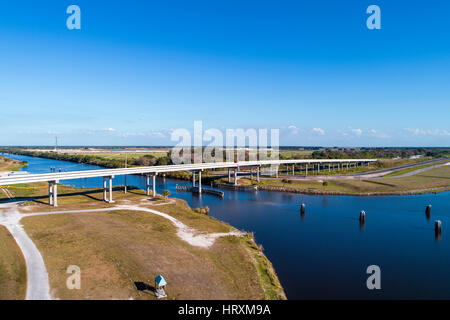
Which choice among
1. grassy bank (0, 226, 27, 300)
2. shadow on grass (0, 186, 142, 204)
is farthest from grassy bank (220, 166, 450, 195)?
grassy bank (0, 226, 27, 300)

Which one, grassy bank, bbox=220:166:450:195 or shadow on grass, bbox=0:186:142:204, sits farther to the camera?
A: grassy bank, bbox=220:166:450:195

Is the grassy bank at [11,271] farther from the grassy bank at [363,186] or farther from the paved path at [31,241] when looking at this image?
the grassy bank at [363,186]

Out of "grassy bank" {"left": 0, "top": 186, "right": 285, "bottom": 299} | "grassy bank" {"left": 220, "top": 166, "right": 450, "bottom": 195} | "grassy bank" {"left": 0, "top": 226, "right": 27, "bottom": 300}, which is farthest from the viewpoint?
"grassy bank" {"left": 220, "top": 166, "right": 450, "bottom": 195}

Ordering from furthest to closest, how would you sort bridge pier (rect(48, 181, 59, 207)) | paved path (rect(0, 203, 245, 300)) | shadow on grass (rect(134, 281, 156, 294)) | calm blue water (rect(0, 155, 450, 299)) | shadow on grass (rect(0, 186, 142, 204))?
shadow on grass (rect(0, 186, 142, 204)) < bridge pier (rect(48, 181, 59, 207)) < calm blue water (rect(0, 155, 450, 299)) < shadow on grass (rect(134, 281, 156, 294)) < paved path (rect(0, 203, 245, 300))

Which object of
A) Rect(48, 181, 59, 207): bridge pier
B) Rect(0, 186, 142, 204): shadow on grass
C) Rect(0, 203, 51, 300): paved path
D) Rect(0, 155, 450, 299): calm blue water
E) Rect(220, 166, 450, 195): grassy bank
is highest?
Rect(48, 181, 59, 207): bridge pier

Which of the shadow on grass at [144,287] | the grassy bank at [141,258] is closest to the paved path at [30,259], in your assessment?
the grassy bank at [141,258]

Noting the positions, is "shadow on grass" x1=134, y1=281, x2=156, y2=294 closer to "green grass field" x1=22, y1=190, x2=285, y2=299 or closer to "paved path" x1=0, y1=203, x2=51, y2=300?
"green grass field" x1=22, y1=190, x2=285, y2=299
